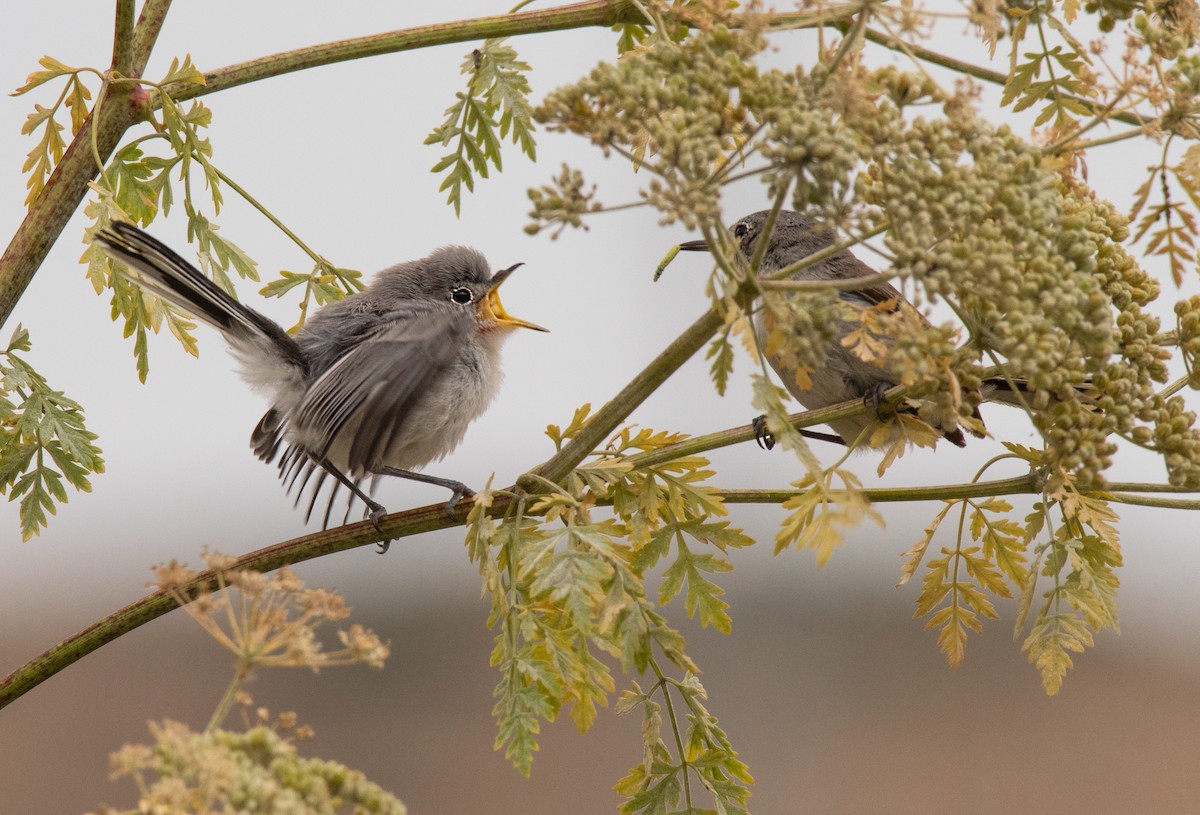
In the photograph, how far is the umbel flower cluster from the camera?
0.93 m

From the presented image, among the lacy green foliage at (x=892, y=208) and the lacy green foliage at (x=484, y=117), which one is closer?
the lacy green foliage at (x=892, y=208)

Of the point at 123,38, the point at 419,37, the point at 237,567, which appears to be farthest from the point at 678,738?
the point at 123,38

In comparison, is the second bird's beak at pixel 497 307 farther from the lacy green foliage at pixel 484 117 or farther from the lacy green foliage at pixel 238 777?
the lacy green foliage at pixel 238 777

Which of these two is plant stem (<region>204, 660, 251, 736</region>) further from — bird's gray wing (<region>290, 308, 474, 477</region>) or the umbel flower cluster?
bird's gray wing (<region>290, 308, 474, 477</region>)

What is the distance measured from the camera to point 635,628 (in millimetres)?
1128

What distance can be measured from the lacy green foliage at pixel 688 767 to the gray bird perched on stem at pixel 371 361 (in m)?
0.54

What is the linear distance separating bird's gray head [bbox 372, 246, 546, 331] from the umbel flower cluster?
1.62m

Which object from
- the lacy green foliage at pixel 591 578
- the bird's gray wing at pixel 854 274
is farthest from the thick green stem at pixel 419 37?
the bird's gray wing at pixel 854 274

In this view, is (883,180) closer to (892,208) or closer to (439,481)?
(892,208)

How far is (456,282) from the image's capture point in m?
2.68

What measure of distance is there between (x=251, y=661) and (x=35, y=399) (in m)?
0.79

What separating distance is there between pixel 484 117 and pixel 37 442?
73 cm

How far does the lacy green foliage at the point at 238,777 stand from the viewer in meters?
0.69

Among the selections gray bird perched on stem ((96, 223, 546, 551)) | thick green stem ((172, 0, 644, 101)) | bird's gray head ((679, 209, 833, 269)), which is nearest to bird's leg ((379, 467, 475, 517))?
gray bird perched on stem ((96, 223, 546, 551))
